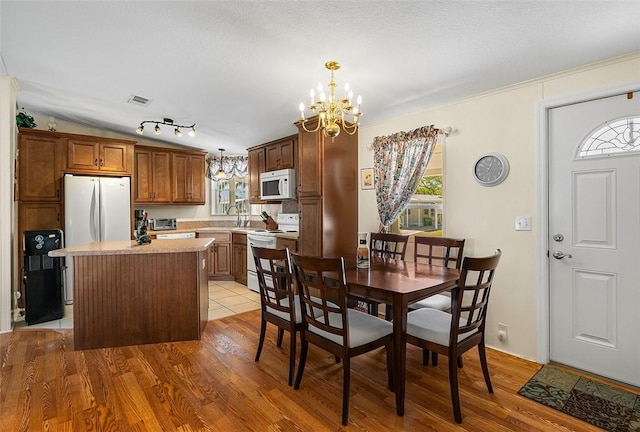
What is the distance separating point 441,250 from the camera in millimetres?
3121

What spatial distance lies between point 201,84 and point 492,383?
11.4ft

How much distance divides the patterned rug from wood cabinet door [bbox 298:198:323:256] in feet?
7.21

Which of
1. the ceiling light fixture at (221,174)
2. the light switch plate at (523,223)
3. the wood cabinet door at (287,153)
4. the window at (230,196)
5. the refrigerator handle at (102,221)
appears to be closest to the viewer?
the light switch plate at (523,223)

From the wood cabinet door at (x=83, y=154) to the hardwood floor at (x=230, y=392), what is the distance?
2.39 meters

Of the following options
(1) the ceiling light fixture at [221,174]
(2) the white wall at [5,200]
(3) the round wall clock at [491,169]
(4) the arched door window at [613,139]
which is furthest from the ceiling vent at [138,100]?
(4) the arched door window at [613,139]

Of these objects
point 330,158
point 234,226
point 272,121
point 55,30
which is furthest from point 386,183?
point 234,226

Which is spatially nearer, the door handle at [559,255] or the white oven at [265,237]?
the door handle at [559,255]

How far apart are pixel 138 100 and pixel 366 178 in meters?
2.78

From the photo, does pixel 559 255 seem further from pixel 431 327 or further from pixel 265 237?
pixel 265 237

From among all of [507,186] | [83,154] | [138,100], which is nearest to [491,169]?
[507,186]

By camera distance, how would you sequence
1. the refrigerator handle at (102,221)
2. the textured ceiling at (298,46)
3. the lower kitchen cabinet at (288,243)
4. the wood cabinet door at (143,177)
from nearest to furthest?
the textured ceiling at (298,46) → the lower kitchen cabinet at (288,243) → the refrigerator handle at (102,221) → the wood cabinet door at (143,177)

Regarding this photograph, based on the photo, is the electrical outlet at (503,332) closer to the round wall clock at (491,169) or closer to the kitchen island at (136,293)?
the round wall clock at (491,169)

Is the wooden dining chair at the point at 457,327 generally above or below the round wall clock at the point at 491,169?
below

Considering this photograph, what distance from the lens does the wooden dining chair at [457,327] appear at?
1.83m
